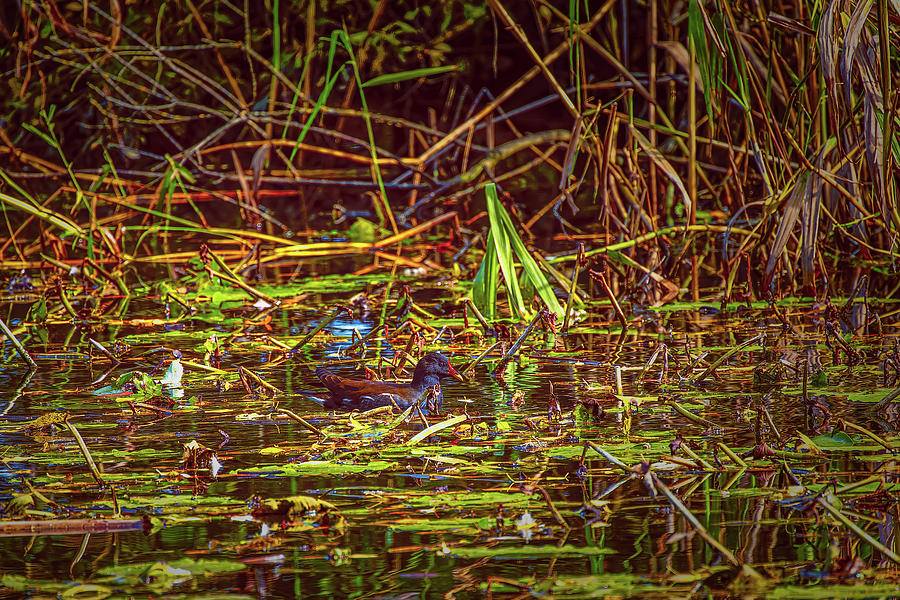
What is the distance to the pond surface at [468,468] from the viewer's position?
9.00 feet

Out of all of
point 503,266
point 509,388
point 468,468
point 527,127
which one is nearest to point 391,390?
point 509,388

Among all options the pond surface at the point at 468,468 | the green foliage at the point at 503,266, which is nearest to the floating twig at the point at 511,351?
the pond surface at the point at 468,468

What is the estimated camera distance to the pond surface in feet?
9.00

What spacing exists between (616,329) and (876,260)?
180 cm

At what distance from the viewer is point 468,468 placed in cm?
347

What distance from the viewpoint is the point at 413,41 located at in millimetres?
11898

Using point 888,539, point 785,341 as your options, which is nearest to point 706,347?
point 785,341

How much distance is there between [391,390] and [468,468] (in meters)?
0.85

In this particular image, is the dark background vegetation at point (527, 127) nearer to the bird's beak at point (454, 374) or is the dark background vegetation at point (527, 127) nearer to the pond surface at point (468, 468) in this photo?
the pond surface at point (468, 468)

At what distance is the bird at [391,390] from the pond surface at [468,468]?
78 millimetres

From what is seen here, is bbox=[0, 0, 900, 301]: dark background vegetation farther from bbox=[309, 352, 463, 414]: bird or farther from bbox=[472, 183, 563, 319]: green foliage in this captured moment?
bbox=[309, 352, 463, 414]: bird

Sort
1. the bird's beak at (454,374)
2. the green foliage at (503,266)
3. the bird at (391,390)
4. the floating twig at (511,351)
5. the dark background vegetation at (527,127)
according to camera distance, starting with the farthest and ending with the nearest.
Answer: the dark background vegetation at (527,127), the green foliage at (503,266), the floating twig at (511,351), the bird's beak at (454,374), the bird at (391,390)

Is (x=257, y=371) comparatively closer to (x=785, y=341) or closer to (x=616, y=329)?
(x=616, y=329)

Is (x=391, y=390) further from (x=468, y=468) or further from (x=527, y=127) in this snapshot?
(x=527, y=127)
